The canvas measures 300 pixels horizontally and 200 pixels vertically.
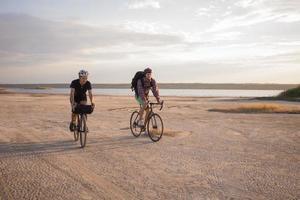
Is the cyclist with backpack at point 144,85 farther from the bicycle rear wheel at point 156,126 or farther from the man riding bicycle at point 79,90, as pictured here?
the man riding bicycle at point 79,90

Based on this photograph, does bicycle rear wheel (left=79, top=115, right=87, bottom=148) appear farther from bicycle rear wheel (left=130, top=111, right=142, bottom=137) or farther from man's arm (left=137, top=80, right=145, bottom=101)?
bicycle rear wheel (left=130, top=111, right=142, bottom=137)

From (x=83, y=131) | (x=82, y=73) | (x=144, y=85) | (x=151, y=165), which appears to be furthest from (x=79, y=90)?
(x=151, y=165)

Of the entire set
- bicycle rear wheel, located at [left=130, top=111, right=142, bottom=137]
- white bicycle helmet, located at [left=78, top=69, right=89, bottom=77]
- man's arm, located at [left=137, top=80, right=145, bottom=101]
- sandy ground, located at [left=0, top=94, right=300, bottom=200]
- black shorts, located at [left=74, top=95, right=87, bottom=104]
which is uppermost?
white bicycle helmet, located at [left=78, top=69, right=89, bottom=77]

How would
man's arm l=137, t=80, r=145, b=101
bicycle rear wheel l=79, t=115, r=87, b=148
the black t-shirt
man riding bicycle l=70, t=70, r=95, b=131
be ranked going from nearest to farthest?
bicycle rear wheel l=79, t=115, r=87, b=148, man riding bicycle l=70, t=70, r=95, b=131, the black t-shirt, man's arm l=137, t=80, r=145, b=101

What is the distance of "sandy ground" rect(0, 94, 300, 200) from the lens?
723cm

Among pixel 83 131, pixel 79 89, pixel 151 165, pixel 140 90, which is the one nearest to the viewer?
pixel 151 165

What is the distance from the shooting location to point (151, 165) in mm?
9430

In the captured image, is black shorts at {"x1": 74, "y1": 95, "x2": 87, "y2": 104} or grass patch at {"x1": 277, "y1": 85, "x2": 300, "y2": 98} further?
grass patch at {"x1": 277, "y1": 85, "x2": 300, "y2": 98}

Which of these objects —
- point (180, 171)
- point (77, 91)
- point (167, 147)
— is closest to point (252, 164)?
point (180, 171)

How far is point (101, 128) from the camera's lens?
16.9m

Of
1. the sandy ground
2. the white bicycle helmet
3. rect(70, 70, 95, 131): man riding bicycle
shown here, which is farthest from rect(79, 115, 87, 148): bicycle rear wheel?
the white bicycle helmet

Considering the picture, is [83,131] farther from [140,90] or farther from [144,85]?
[144,85]

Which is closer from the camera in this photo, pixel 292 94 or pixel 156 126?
pixel 156 126

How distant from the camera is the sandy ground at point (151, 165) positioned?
7.23m
